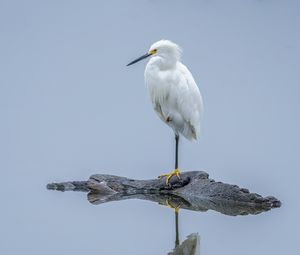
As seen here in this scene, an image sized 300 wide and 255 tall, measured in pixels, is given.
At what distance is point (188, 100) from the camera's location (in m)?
9.59

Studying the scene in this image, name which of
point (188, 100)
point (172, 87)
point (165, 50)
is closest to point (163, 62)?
point (165, 50)

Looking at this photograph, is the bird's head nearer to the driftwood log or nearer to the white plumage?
the white plumage

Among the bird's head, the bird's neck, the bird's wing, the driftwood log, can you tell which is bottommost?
the driftwood log

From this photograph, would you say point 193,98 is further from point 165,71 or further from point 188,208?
point 188,208

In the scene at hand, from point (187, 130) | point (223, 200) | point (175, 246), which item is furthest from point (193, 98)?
point (175, 246)

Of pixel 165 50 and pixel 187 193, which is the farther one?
pixel 187 193

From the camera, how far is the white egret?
9562 millimetres

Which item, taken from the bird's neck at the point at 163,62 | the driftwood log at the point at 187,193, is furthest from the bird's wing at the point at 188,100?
the driftwood log at the point at 187,193

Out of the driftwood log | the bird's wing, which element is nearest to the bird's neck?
the bird's wing

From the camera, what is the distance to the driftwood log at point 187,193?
941cm

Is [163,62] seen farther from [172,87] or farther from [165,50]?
[172,87]

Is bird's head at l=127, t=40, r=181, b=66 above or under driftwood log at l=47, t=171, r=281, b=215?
above

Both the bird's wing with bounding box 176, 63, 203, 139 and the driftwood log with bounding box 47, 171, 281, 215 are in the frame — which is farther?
the bird's wing with bounding box 176, 63, 203, 139

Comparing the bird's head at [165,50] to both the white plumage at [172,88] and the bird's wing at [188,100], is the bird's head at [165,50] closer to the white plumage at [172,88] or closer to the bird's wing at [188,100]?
the white plumage at [172,88]
